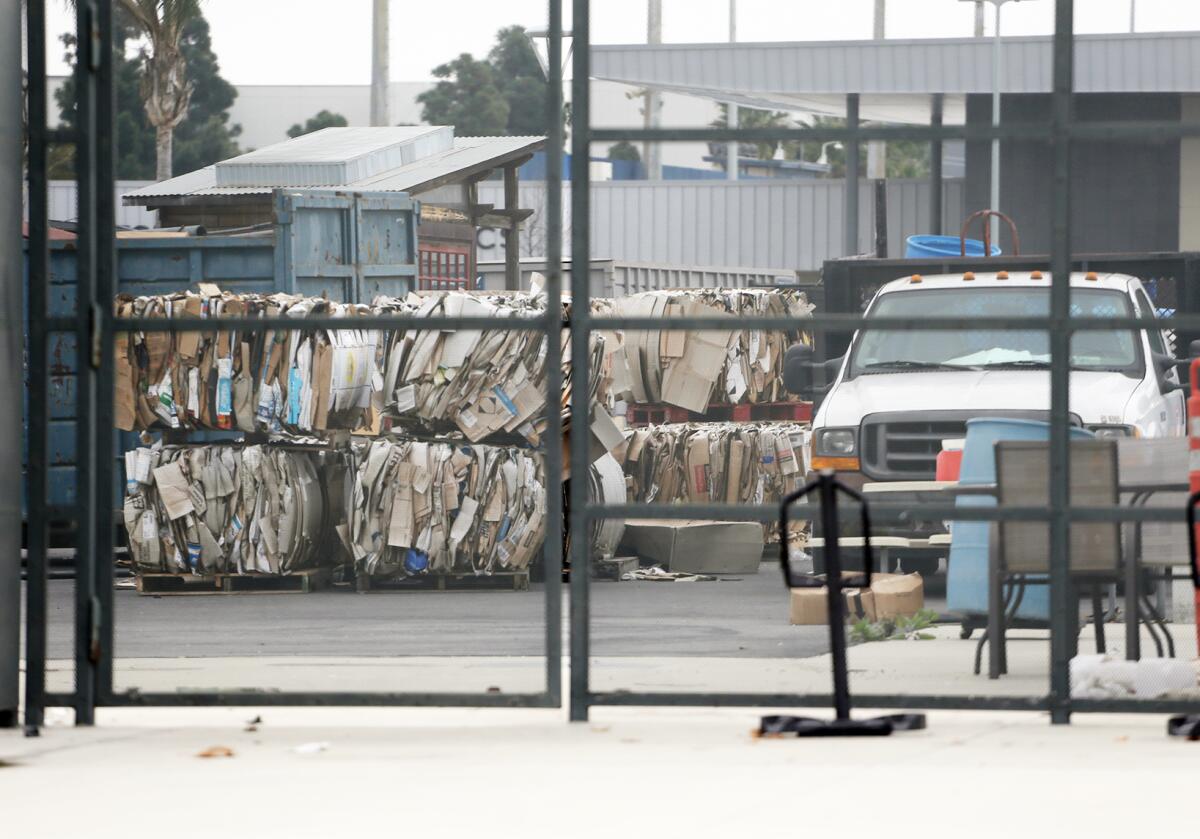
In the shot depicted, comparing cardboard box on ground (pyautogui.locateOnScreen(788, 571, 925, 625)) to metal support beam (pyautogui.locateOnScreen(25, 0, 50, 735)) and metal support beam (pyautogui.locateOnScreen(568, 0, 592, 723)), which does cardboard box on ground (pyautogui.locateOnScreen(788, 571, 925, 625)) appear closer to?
metal support beam (pyautogui.locateOnScreen(568, 0, 592, 723))

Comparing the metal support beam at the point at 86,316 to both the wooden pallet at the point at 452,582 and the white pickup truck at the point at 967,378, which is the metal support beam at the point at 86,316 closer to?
the white pickup truck at the point at 967,378

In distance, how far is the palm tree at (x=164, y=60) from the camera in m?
9.45

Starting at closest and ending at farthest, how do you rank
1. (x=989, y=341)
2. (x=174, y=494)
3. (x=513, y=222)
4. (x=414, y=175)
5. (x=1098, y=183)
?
1. (x=989, y=341)
2. (x=513, y=222)
3. (x=174, y=494)
4. (x=414, y=175)
5. (x=1098, y=183)

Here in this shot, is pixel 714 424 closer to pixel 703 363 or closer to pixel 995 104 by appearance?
pixel 703 363

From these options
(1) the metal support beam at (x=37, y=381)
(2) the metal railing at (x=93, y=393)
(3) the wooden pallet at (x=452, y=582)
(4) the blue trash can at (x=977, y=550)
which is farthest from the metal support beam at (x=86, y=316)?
(3) the wooden pallet at (x=452, y=582)

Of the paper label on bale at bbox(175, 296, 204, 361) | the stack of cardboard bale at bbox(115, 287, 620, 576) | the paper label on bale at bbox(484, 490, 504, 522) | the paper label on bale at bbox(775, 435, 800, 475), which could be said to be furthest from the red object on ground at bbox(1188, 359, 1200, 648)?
the paper label on bale at bbox(175, 296, 204, 361)

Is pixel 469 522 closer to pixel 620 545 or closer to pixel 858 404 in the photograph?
pixel 620 545

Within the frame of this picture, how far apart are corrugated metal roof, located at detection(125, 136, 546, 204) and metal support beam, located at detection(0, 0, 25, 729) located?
5.35 meters

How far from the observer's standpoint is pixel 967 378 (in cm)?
1149

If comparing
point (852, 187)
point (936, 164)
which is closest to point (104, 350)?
point (852, 187)

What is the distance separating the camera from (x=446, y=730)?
7.46 metres

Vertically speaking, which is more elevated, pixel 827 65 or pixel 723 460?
pixel 827 65

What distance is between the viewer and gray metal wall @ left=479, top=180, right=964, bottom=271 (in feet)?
39.2

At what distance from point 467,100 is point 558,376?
649 centimetres
